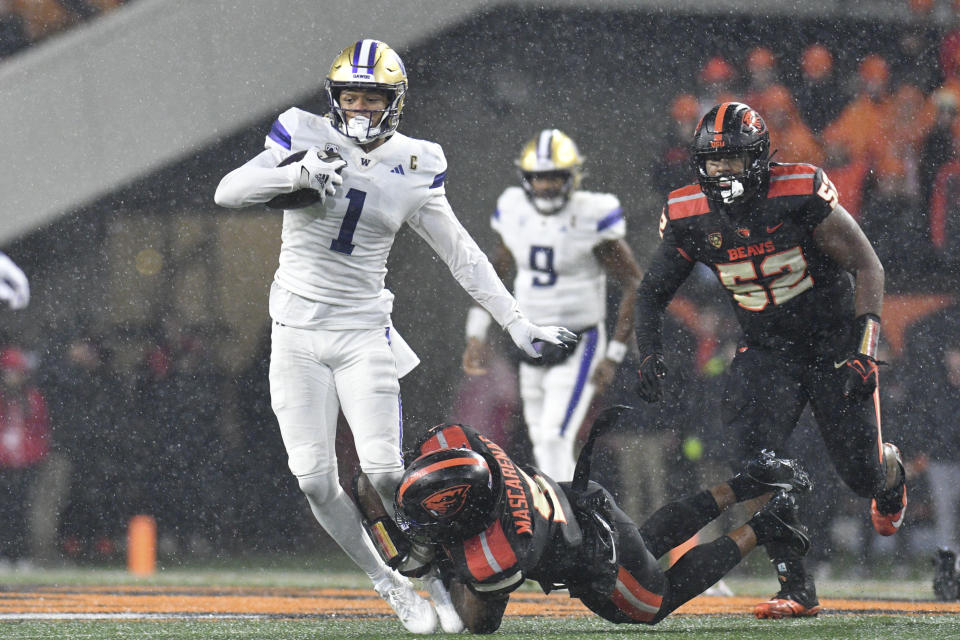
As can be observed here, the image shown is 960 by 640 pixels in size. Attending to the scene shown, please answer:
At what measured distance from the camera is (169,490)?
268 inches

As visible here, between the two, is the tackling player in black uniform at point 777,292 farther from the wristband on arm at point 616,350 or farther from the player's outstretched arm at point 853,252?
the wristband on arm at point 616,350

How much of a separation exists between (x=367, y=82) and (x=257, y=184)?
47 centimetres

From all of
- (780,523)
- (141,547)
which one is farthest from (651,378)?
(141,547)

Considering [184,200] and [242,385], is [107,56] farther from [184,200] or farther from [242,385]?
[242,385]

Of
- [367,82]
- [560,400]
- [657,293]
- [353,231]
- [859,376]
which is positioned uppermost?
[367,82]

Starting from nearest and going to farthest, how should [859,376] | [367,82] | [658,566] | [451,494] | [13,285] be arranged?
[451,494], [658,566], [859,376], [367,82], [13,285]

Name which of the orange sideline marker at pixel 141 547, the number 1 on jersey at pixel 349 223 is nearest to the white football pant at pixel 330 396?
the number 1 on jersey at pixel 349 223

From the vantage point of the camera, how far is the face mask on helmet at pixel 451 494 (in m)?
3.33

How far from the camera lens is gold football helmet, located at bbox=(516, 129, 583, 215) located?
6.11 metres

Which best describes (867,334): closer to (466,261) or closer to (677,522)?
(677,522)

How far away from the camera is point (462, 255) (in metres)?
4.27

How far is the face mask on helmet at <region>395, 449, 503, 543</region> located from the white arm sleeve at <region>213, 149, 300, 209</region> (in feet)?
2.90

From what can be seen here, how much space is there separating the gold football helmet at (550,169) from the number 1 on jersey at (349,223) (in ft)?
6.93

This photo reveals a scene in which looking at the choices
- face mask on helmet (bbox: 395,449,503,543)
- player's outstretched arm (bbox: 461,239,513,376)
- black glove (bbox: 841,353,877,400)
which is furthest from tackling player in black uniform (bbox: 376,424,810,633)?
player's outstretched arm (bbox: 461,239,513,376)
